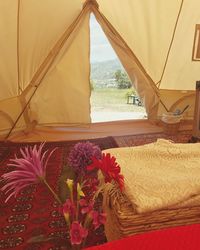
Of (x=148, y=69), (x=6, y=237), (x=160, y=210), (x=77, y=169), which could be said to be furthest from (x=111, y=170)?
(x=148, y=69)

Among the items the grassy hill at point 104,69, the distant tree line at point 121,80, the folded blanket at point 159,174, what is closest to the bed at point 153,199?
the folded blanket at point 159,174

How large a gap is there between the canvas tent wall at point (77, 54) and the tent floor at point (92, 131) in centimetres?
9

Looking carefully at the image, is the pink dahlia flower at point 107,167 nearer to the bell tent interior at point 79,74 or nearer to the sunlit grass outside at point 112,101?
the bell tent interior at point 79,74

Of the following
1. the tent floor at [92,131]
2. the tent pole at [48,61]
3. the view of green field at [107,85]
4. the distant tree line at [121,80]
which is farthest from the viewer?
the distant tree line at [121,80]

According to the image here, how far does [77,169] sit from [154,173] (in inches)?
23.2

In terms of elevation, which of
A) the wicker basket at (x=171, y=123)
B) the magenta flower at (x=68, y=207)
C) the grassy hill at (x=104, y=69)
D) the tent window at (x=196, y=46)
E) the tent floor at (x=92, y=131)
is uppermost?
the tent window at (x=196, y=46)

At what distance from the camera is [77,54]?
3279 mm

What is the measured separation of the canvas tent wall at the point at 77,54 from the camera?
2924 millimetres

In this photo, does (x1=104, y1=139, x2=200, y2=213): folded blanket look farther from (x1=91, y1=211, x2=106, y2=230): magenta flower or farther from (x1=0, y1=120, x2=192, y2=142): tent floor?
(x1=0, y1=120, x2=192, y2=142): tent floor

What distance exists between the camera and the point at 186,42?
326 cm

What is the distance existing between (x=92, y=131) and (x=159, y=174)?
217cm

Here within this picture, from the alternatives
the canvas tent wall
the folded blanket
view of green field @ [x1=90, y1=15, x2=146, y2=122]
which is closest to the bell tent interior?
the canvas tent wall

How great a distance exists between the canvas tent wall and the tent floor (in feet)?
0.30

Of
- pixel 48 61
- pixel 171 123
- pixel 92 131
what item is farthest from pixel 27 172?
pixel 171 123
